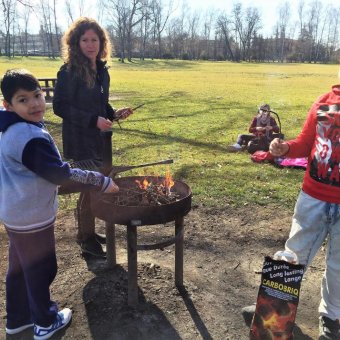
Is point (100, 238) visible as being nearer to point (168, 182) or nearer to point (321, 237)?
point (168, 182)

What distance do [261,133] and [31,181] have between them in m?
6.39

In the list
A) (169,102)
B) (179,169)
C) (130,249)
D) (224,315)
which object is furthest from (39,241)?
(169,102)

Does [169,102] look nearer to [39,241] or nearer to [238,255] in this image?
[238,255]

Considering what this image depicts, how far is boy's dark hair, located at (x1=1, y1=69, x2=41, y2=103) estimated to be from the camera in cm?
241

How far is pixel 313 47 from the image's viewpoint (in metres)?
95.4

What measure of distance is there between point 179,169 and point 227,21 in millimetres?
99595

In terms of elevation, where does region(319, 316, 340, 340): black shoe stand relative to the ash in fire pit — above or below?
below

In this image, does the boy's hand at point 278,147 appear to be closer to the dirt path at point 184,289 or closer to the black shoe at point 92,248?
the dirt path at point 184,289

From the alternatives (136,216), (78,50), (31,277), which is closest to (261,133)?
(78,50)

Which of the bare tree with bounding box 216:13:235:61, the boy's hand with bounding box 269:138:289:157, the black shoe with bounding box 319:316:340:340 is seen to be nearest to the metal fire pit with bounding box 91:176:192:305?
the boy's hand with bounding box 269:138:289:157

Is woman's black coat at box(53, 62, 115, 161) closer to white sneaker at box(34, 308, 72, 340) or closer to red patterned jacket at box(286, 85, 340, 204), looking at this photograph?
white sneaker at box(34, 308, 72, 340)

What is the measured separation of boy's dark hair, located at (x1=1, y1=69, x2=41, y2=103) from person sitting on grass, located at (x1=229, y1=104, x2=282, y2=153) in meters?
6.06

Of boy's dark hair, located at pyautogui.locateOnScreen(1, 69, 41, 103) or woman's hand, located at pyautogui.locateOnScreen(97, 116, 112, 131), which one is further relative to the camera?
woman's hand, located at pyautogui.locateOnScreen(97, 116, 112, 131)

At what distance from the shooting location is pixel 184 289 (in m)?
3.42
